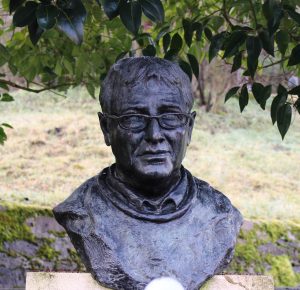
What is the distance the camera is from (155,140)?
7.91ft

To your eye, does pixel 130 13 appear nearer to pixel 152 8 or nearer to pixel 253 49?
pixel 152 8

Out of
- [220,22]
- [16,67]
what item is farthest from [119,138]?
[16,67]

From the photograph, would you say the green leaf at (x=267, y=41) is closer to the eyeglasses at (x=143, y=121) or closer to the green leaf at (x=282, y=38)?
the green leaf at (x=282, y=38)

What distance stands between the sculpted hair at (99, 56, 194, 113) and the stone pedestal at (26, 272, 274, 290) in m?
0.64

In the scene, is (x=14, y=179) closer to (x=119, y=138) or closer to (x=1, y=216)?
(x=1, y=216)

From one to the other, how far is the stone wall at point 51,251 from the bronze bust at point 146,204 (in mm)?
1830

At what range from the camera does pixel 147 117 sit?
2.43m

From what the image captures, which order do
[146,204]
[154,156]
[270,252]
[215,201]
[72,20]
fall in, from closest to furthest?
[72,20] < [154,156] < [146,204] < [215,201] < [270,252]

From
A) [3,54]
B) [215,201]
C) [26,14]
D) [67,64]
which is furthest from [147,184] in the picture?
[67,64]

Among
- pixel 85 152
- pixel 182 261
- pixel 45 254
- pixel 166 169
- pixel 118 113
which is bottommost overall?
pixel 85 152

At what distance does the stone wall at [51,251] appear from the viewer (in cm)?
430

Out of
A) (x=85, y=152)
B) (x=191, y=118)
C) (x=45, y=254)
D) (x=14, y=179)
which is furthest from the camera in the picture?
(x=85, y=152)

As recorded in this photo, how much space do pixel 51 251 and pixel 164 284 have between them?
2143 millimetres

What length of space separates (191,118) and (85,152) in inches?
213
